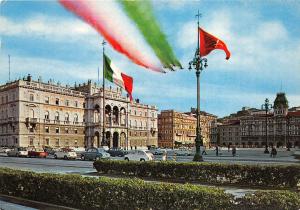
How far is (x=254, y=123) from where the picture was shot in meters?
139

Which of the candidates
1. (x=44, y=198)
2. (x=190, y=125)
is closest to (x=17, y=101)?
(x=44, y=198)

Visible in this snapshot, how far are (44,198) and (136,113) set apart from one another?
92315 millimetres

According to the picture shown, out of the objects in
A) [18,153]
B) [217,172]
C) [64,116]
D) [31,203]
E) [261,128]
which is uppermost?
[64,116]

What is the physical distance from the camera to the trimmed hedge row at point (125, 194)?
7.48 meters

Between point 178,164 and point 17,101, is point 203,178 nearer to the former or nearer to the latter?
point 178,164

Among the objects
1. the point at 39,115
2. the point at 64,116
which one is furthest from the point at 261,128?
the point at 39,115

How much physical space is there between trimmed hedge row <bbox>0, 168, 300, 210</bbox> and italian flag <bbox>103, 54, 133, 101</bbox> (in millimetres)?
6413

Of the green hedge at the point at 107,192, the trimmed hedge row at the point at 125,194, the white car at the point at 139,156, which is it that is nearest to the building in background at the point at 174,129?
the white car at the point at 139,156

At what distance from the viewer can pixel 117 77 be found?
784 inches

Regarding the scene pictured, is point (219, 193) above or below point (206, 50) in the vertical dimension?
below

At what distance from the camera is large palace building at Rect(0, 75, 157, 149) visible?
72375 mm

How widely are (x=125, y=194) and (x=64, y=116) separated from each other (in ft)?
246

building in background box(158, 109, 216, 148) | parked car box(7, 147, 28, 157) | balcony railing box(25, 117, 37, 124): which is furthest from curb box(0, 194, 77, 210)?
building in background box(158, 109, 216, 148)

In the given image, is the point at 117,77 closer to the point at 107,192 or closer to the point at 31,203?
the point at 31,203
